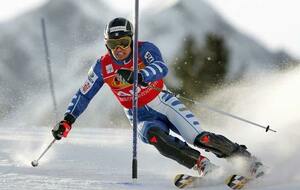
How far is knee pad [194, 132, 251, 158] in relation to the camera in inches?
217

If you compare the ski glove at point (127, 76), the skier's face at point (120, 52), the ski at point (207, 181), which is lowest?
the ski at point (207, 181)

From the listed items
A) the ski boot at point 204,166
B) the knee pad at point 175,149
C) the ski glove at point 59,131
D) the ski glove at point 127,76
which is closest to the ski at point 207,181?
the ski boot at point 204,166

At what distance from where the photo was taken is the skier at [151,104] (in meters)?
5.37

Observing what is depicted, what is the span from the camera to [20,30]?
50.3 meters

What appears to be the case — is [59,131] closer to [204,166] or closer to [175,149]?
[175,149]

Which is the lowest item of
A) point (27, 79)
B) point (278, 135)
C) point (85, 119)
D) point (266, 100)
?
point (27, 79)

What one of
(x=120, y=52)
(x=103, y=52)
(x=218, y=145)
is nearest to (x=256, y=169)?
(x=218, y=145)

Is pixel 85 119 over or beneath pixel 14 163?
beneath

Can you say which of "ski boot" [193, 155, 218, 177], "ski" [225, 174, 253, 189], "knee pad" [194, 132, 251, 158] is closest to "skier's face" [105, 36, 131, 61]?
"knee pad" [194, 132, 251, 158]

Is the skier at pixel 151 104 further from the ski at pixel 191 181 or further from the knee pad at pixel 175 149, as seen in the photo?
the ski at pixel 191 181

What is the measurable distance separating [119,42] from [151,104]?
2.23 ft

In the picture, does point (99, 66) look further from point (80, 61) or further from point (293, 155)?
point (80, 61)

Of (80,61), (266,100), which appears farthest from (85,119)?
(80,61)

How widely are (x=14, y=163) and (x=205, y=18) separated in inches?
1826
